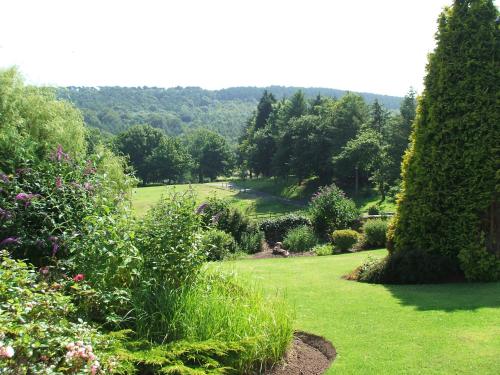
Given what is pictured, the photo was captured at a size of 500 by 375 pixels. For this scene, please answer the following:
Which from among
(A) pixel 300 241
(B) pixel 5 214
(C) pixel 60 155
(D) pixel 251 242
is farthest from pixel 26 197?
(A) pixel 300 241

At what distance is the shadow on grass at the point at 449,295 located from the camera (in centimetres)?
754

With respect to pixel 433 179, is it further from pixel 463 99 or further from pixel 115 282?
pixel 115 282

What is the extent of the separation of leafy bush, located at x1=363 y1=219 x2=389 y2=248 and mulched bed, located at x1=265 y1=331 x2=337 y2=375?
11.0 meters

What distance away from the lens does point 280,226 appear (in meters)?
22.5

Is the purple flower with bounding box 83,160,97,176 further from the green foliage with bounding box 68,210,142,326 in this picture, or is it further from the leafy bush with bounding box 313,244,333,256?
the leafy bush with bounding box 313,244,333,256

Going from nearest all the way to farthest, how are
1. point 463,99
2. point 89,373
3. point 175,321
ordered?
point 89,373, point 175,321, point 463,99

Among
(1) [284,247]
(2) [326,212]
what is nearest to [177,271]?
(1) [284,247]

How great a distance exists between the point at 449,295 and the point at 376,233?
8.65 m

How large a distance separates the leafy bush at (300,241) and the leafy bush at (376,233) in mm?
2818

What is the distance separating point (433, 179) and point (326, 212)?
1146 cm

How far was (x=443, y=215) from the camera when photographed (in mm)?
9977

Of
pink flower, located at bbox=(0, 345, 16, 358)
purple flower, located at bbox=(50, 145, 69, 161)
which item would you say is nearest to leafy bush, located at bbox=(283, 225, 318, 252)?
purple flower, located at bbox=(50, 145, 69, 161)

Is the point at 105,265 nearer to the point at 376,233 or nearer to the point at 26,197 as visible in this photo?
the point at 26,197

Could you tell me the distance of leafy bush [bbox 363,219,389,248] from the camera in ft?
55.0
